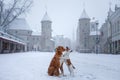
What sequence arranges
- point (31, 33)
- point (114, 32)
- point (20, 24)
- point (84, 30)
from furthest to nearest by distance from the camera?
1. point (31, 33)
2. point (84, 30)
3. point (20, 24)
4. point (114, 32)

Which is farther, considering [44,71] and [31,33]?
[31,33]

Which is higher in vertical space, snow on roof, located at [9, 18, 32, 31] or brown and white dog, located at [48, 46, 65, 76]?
snow on roof, located at [9, 18, 32, 31]

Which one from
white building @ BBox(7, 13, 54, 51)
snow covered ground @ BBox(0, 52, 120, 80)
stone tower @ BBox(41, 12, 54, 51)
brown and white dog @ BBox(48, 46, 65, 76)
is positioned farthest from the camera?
stone tower @ BBox(41, 12, 54, 51)

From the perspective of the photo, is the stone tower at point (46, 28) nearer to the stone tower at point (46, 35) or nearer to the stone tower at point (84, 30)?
the stone tower at point (46, 35)

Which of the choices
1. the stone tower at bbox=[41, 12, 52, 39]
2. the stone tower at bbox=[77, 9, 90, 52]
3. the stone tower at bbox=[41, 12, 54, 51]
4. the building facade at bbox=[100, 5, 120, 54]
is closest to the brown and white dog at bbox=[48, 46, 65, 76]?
the building facade at bbox=[100, 5, 120, 54]

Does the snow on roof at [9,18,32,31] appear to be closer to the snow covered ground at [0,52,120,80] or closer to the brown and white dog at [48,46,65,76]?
the snow covered ground at [0,52,120,80]

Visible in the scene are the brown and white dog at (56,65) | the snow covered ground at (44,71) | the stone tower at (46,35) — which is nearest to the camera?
the snow covered ground at (44,71)

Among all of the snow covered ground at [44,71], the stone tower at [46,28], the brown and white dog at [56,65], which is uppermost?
the stone tower at [46,28]

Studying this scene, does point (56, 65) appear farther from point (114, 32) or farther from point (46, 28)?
point (46, 28)

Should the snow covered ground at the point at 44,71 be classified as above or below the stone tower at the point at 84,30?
below

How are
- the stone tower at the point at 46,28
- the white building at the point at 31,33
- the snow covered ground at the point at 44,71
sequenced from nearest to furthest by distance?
the snow covered ground at the point at 44,71, the white building at the point at 31,33, the stone tower at the point at 46,28

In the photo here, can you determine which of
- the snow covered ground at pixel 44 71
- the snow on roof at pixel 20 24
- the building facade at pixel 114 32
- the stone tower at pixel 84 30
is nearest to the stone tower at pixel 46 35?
the snow on roof at pixel 20 24

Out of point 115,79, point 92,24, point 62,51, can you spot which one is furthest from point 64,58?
point 92,24

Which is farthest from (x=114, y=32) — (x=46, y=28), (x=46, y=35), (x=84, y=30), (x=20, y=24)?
(x=46, y=28)
